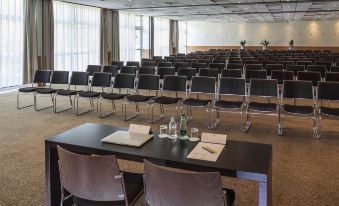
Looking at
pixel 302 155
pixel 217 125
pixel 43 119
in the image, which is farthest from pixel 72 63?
pixel 302 155

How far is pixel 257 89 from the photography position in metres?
6.64

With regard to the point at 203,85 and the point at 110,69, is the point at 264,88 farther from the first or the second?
the point at 110,69

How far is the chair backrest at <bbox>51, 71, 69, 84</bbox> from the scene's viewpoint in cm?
820

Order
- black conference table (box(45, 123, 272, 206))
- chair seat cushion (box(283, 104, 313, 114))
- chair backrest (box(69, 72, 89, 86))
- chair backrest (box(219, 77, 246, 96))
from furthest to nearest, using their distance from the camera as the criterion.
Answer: chair backrest (box(69, 72, 89, 86)), chair backrest (box(219, 77, 246, 96)), chair seat cushion (box(283, 104, 313, 114)), black conference table (box(45, 123, 272, 206))

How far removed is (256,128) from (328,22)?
25736 mm

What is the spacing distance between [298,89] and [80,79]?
4.97 metres

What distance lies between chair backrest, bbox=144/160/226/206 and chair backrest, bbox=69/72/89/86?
20.7 ft

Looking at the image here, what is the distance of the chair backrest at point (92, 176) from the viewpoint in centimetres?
221

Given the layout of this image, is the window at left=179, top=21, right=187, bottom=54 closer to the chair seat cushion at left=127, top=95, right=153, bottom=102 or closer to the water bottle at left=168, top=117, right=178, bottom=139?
the chair seat cushion at left=127, top=95, right=153, bottom=102

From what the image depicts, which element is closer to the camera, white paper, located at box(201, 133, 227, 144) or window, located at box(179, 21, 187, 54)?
white paper, located at box(201, 133, 227, 144)

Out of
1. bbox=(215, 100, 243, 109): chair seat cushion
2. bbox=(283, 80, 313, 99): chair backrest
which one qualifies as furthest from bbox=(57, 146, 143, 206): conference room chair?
bbox=(283, 80, 313, 99): chair backrest

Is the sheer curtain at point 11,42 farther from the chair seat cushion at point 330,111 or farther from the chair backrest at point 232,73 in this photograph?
the chair seat cushion at point 330,111

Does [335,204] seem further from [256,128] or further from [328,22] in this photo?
[328,22]

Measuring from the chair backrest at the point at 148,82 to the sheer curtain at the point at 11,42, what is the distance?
5799 millimetres
